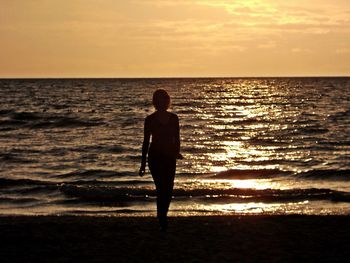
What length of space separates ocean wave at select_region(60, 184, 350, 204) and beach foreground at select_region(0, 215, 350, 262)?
5.60 meters

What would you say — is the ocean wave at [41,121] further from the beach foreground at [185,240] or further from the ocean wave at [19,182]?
the beach foreground at [185,240]

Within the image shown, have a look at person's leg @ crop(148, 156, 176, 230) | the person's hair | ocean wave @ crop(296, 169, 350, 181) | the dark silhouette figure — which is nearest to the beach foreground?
person's leg @ crop(148, 156, 176, 230)

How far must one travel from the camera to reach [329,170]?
79.4ft

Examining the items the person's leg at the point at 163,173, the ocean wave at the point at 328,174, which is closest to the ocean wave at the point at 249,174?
the ocean wave at the point at 328,174

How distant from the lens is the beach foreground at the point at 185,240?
8.86 metres

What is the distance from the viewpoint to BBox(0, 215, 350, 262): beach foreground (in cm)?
886

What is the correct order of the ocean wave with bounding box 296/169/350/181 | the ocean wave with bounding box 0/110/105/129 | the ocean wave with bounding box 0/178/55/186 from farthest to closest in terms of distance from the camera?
the ocean wave with bounding box 0/110/105/129 < the ocean wave with bounding box 296/169/350/181 < the ocean wave with bounding box 0/178/55/186

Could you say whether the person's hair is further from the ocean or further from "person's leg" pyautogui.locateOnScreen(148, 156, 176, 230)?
the ocean

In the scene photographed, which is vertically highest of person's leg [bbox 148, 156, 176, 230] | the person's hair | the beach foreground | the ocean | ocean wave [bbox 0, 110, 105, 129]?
the person's hair

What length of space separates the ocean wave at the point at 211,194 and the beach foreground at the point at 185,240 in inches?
220

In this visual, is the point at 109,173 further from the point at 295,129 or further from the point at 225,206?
the point at 295,129

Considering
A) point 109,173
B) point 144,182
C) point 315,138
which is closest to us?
point 144,182

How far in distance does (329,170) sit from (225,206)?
851 centimetres

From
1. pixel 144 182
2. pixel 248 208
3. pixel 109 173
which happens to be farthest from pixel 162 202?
pixel 109 173
